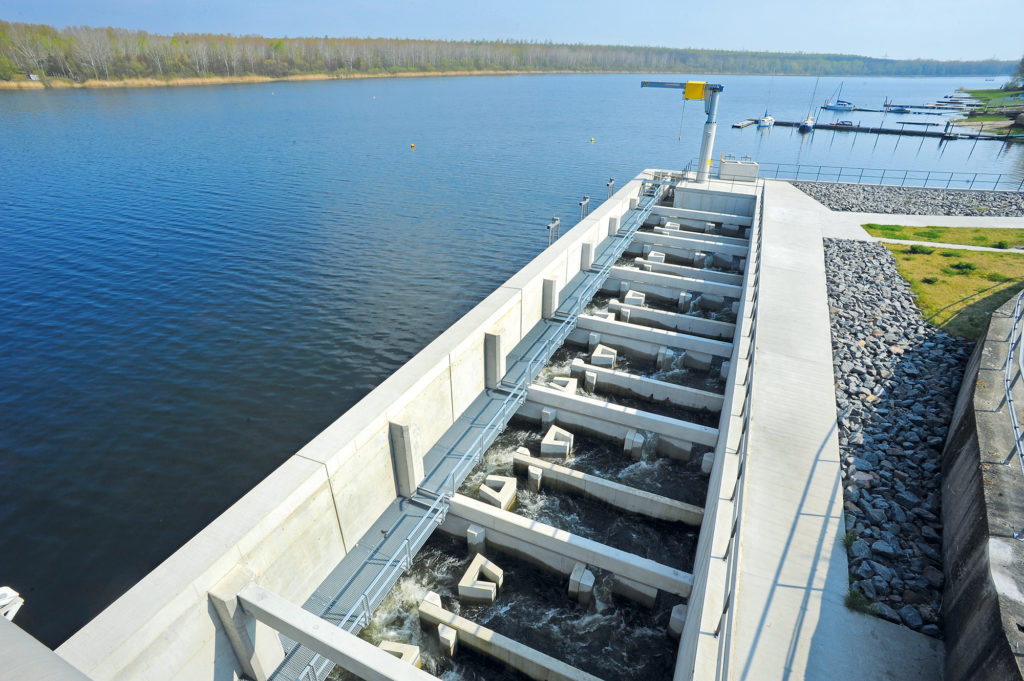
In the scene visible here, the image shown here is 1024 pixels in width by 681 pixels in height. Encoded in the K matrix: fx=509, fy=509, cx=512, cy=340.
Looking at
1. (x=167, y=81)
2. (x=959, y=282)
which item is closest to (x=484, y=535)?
(x=959, y=282)

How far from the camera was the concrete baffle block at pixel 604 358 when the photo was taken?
17.7 metres

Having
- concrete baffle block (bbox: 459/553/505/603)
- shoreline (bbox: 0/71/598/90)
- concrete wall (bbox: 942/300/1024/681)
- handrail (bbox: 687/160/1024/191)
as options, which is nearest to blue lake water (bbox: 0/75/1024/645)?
handrail (bbox: 687/160/1024/191)

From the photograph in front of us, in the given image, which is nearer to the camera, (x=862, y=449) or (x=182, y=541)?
(x=862, y=449)

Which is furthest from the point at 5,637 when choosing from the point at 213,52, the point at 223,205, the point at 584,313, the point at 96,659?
the point at 213,52

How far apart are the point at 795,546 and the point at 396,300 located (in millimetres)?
18624

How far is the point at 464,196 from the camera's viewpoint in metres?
37.4

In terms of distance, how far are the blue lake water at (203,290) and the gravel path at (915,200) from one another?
15322mm

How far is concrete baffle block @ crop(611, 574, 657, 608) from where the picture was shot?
10328mm

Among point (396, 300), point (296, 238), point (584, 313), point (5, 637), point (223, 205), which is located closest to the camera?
point (5, 637)

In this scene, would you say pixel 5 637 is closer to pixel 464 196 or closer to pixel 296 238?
pixel 296 238

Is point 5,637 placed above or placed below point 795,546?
above

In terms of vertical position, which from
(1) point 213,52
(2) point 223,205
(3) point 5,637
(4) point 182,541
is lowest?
(4) point 182,541

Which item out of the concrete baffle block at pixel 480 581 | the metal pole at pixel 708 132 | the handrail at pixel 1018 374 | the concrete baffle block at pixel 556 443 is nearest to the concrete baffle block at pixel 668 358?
the concrete baffle block at pixel 556 443

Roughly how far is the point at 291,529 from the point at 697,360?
14076 millimetres
